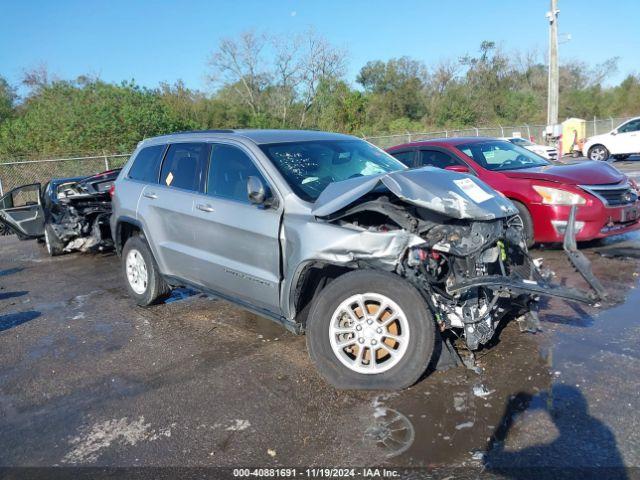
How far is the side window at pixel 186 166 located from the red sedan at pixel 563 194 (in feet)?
11.3

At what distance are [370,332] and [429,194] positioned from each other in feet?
3.31

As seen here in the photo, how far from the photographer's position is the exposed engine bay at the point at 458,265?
3426 millimetres

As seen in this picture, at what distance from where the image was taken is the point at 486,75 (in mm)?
49281

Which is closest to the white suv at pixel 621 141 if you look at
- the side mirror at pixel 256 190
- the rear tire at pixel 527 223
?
the rear tire at pixel 527 223

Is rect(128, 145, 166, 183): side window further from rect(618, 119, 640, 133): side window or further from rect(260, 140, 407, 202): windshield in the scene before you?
rect(618, 119, 640, 133): side window

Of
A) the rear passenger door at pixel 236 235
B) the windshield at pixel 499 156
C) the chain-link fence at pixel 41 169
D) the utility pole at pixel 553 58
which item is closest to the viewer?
the rear passenger door at pixel 236 235

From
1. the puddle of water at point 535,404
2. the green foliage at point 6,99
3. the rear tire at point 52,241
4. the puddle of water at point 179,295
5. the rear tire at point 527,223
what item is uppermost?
the green foliage at point 6,99

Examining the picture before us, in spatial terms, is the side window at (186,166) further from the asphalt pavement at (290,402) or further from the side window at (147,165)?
the asphalt pavement at (290,402)

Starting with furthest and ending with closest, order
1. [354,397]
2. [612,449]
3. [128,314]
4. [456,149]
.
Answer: [456,149] → [128,314] → [354,397] → [612,449]

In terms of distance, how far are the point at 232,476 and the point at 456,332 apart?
6.31 ft

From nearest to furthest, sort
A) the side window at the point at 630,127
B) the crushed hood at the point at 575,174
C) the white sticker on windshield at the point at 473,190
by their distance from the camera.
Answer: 1. the white sticker on windshield at the point at 473,190
2. the crushed hood at the point at 575,174
3. the side window at the point at 630,127

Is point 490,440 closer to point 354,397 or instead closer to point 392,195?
point 354,397

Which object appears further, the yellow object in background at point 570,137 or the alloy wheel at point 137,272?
the yellow object in background at point 570,137

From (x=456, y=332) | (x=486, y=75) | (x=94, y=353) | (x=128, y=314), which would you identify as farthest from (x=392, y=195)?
(x=486, y=75)
